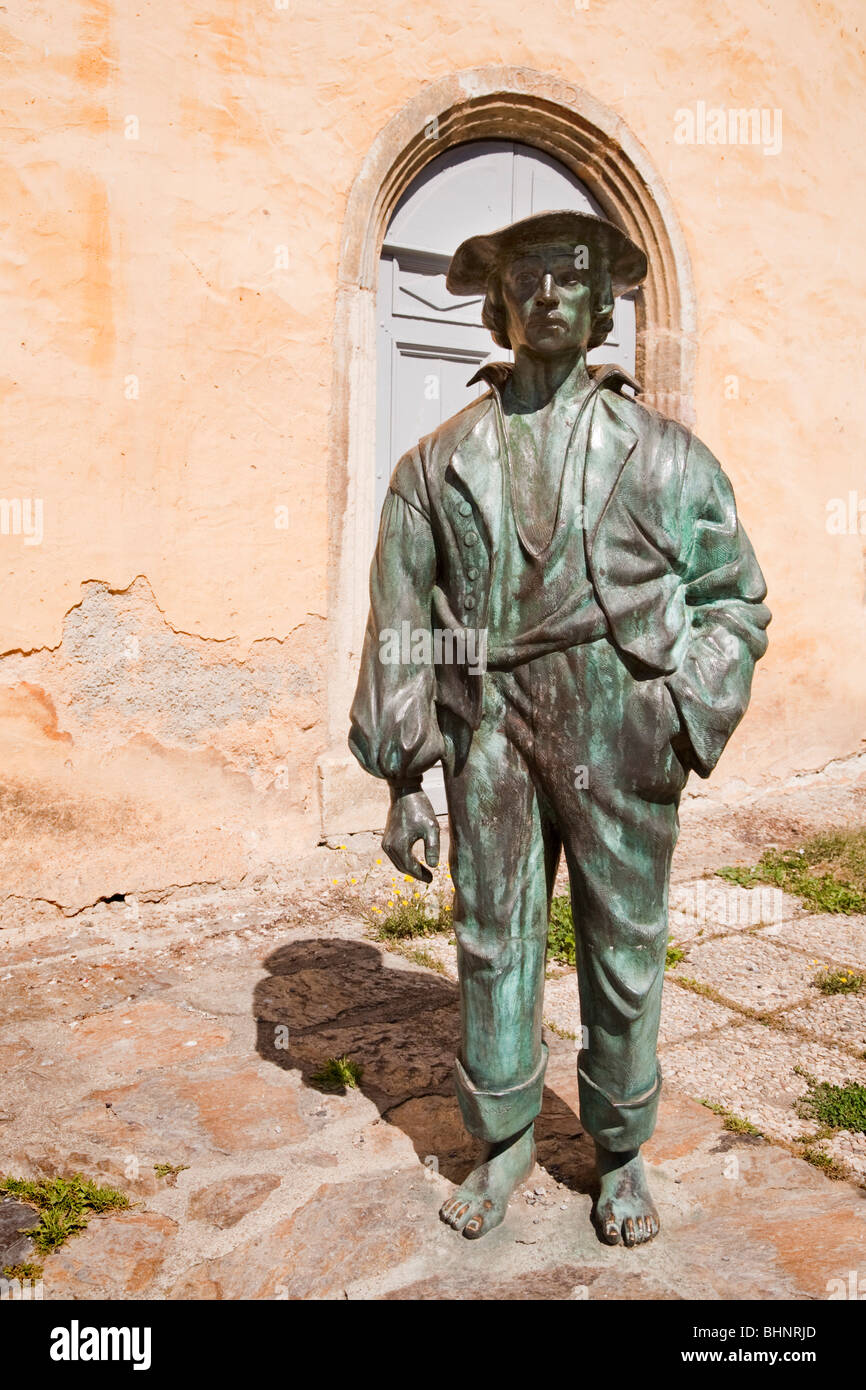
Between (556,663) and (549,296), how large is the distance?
0.71m

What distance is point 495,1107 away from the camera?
2457 millimetres

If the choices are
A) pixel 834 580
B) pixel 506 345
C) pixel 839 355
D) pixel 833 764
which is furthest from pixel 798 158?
pixel 506 345

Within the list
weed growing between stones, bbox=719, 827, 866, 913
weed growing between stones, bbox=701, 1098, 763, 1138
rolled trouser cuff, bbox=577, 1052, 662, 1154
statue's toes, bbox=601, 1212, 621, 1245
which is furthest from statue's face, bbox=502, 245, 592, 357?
weed growing between stones, bbox=719, 827, 866, 913

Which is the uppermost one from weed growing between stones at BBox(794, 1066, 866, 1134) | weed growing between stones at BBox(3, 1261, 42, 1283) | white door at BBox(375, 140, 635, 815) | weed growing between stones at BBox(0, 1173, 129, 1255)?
white door at BBox(375, 140, 635, 815)

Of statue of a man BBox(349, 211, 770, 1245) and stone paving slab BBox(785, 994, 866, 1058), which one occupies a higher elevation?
statue of a man BBox(349, 211, 770, 1245)

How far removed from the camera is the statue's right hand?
2408mm

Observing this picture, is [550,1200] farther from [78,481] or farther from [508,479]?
[78,481]

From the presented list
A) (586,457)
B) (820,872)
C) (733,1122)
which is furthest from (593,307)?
(820,872)

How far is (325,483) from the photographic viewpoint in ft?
16.6

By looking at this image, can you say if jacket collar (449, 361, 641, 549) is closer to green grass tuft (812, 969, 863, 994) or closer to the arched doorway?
green grass tuft (812, 969, 863, 994)

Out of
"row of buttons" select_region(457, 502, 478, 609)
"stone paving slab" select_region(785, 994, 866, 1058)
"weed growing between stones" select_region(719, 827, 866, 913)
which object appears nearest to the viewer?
"row of buttons" select_region(457, 502, 478, 609)

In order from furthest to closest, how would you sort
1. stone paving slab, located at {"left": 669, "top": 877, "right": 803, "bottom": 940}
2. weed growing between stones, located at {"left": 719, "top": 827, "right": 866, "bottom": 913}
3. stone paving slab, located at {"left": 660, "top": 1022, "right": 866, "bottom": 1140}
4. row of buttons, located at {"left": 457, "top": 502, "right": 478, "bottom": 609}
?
weed growing between stones, located at {"left": 719, "top": 827, "right": 866, "bottom": 913}
stone paving slab, located at {"left": 669, "top": 877, "right": 803, "bottom": 940}
stone paving slab, located at {"left": 660, "top": 1022, "right": 866, "bottom": 1140}
row of buttons, located at {"left": 457, "top": 502, "right": 478, "bottom": 609}

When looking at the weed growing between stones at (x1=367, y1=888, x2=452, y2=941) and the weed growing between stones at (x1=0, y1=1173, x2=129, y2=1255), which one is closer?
the weed growing between stones at (x1=0, y1=1173, x2=129, y2=1255)

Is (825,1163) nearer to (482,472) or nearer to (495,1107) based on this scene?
(495,1107)
